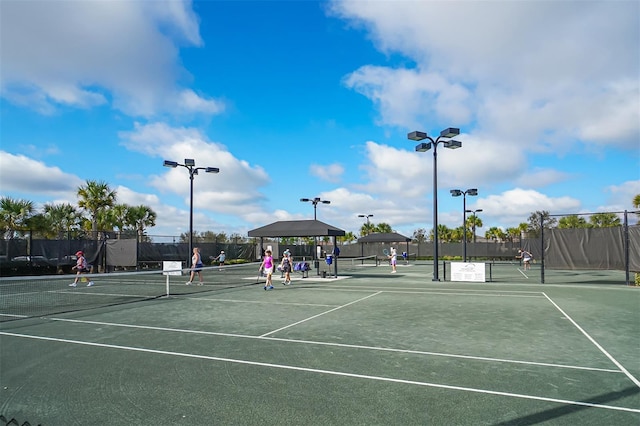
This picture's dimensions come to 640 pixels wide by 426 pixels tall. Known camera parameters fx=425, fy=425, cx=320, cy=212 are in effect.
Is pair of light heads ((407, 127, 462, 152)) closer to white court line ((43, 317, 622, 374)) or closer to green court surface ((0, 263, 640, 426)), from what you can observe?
green court surface ((0, 263, 640, 426))

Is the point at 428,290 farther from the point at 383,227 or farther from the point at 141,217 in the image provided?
the point at 383,227

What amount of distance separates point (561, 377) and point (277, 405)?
3820 mm

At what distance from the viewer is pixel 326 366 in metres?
6.22

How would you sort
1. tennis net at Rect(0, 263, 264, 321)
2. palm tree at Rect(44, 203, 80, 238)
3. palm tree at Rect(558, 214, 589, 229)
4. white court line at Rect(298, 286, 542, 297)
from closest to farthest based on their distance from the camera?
tennis net at Rect(0, 263, 264, 321)
white court line at Rect(298, 286, 542, 297)
palm tree at Rect(44, 203, 80, 238)
palm tree at Rect(558, 214, 589, 229)

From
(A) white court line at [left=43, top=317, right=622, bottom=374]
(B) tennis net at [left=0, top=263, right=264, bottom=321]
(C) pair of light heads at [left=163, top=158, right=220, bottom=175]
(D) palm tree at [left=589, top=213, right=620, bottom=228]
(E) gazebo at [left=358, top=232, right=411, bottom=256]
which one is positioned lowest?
(B) tennis net at [left=0, top=263, right=264, bottom=321]

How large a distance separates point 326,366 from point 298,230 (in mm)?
17668

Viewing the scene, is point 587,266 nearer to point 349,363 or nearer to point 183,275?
point 349,363

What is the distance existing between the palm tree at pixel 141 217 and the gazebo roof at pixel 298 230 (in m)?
18.1

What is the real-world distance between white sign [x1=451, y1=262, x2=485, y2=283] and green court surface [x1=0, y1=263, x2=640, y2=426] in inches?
305

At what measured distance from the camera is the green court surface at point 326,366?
4543 mm

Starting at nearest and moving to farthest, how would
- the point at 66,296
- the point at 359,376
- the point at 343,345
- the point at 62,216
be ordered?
the point at 359,376, the point at 343,345, the point at 66,296, the point at 62,216

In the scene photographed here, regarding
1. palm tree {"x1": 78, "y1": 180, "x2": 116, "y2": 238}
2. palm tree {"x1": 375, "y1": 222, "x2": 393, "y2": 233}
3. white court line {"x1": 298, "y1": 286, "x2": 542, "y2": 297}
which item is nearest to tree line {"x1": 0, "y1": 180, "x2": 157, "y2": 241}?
palm tree {"x1": 78, "y1": 180, "x2": 116, "y2": 238}

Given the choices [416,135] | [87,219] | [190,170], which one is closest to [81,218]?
[87,219]

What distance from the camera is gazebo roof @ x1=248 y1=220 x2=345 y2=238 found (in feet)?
74.9
